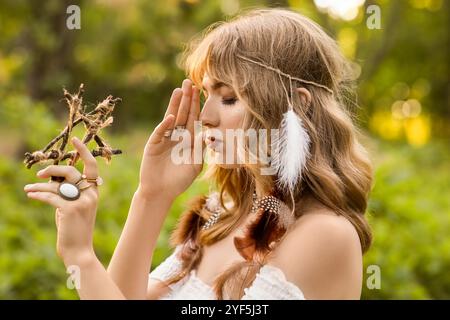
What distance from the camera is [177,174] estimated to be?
231cm

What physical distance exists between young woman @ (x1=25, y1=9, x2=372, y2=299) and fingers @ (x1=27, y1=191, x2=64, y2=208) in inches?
18.9

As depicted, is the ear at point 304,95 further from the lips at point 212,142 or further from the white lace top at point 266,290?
the white lace top at point 266,290

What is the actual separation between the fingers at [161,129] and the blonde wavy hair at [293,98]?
21 centimetres

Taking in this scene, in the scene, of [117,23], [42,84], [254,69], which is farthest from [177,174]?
[117,23]

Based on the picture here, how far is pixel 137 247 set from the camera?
2232mm

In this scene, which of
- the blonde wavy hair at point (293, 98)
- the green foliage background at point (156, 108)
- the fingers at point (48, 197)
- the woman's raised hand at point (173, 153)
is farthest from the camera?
the green foliage background at point (156, 108)

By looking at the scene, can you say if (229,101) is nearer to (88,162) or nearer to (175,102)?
(175,102)

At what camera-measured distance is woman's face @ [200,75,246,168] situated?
2158mm

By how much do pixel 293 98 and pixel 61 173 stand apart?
33.0 inches

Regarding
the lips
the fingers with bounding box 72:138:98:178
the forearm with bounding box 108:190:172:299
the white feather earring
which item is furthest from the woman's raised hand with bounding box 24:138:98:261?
the white feather earring

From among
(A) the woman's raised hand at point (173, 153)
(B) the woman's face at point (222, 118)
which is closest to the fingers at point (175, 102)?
(A) the woman's raised hand at point (173, 153)

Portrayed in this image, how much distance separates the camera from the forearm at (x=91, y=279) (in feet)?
6.11

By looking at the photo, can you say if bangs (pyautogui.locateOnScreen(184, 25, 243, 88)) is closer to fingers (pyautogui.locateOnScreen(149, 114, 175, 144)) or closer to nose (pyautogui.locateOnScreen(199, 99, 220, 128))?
nose (pyautogui.locateOnScreen(199, 99, 220, 128))

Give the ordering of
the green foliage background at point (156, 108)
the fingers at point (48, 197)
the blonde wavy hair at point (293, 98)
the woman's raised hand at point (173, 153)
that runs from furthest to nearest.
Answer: the green foliage background at point (156, 108)
the woman's raised hand at point (173, 153)
the blonde wavy hair at point (293, 98)
the fingers at point (48, 197)
